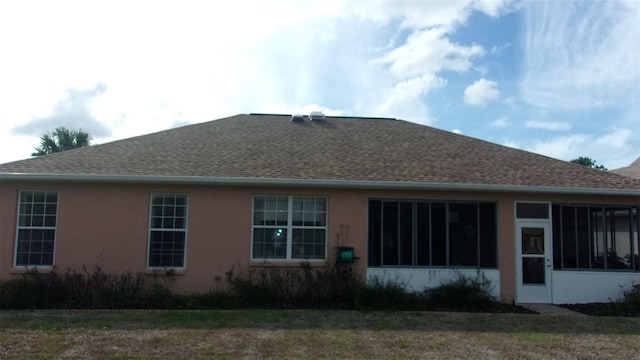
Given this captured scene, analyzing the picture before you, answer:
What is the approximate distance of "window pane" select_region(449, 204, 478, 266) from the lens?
1339 cm

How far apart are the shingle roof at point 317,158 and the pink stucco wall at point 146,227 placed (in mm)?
444

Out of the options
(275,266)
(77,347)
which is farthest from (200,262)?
(77,347)

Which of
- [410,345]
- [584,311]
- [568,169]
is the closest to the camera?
[410,345]

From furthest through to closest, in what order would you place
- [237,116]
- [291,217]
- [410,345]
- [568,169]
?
[237,116], [568,169], [291,217], [410,345]

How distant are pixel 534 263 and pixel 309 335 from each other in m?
7.21

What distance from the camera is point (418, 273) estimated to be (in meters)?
13.1

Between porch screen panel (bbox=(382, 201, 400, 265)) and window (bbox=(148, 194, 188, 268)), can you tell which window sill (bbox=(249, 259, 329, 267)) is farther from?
window (bbox=(148, 194, 188, 268))

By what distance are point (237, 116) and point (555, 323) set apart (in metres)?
11.8

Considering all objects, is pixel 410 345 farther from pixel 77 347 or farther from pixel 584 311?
pixel 584 311

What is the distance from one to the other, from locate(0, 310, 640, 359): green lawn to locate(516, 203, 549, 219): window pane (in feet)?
10.1

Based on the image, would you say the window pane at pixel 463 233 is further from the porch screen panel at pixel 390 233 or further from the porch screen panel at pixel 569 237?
the porch screen panel at pixel 569 237

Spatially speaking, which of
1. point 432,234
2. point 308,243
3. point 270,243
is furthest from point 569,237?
point 270,243

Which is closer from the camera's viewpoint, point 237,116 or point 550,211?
point 550,211

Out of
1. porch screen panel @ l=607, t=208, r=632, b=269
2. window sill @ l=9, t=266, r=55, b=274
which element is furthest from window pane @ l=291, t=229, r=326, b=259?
porch screen panel @ l=607, t=208, r=632, b=269
